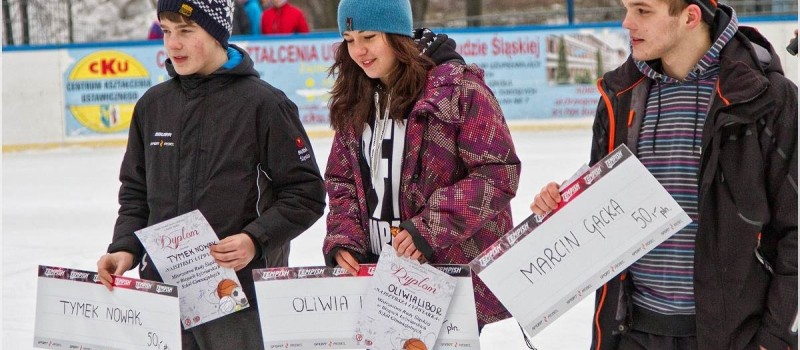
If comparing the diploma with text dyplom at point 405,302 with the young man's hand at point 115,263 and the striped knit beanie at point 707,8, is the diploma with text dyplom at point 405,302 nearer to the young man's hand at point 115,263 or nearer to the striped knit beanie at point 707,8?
the young man's hand at point 115,263

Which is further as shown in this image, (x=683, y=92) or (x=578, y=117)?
(x=578, y=117)

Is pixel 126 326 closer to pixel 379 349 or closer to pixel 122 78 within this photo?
pixel 379 349

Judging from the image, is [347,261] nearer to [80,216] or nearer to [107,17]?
[80,216]

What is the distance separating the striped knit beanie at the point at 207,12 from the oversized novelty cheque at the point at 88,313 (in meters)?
0.57

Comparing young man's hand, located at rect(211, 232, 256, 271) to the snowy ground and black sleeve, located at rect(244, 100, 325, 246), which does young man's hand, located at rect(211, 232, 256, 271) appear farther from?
the snowy ground

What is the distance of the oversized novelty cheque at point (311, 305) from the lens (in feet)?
6.97

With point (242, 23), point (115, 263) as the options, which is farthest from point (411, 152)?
point (242, 23)

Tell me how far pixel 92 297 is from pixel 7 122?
850 centimetres

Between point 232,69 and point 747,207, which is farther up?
point 232,69

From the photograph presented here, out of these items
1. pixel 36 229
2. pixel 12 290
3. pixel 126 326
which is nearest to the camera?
pixel 126 326

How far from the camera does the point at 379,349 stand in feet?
6.89

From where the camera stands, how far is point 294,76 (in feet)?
34.1

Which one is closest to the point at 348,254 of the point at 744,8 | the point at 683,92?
the point at 683,92

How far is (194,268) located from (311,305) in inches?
10.9
